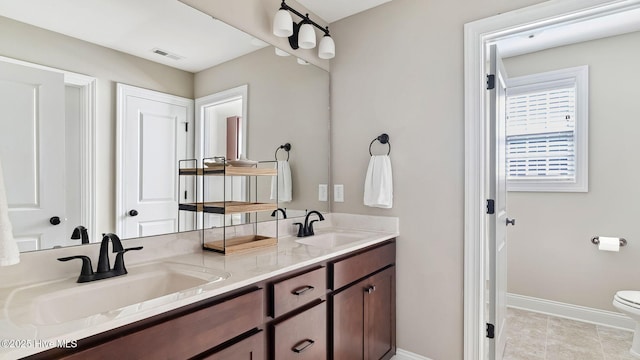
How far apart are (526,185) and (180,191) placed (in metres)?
3.06

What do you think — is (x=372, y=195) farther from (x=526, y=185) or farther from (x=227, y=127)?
(x=526, y=185)

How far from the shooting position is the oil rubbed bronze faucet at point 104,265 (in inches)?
44.9

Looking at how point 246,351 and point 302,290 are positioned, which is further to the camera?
point 302,290

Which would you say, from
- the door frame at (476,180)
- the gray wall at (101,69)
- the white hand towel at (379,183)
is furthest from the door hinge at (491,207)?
the gray wall at (101,69)

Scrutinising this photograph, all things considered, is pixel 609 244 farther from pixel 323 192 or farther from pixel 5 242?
pixel 5 242

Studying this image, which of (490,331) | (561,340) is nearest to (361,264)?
(490,331)

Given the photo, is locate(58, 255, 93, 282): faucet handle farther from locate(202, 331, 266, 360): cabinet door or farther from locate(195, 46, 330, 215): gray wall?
locate(195, 46, 330, 215): gray wall

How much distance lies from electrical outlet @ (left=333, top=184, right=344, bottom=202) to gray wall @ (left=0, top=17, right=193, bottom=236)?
133 cm

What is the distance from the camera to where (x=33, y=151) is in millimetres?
1147

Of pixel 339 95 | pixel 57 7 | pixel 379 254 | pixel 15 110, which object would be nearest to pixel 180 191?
pixel 15 110

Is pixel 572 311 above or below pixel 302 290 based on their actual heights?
below

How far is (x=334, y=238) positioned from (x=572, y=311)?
2338mm

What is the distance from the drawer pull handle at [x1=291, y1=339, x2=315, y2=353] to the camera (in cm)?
136

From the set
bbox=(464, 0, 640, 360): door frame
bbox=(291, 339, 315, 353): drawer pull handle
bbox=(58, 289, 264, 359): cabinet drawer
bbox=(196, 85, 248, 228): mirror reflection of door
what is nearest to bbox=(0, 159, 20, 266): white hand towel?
bbox=(58, 289, 264, 359): cabinet drawer
